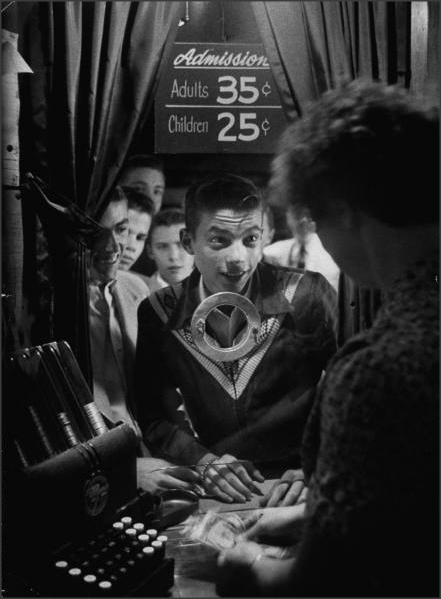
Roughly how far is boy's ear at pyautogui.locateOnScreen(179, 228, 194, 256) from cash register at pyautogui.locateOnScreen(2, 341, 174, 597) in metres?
0.58

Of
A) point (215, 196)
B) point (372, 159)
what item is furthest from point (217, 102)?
point (372, 159)

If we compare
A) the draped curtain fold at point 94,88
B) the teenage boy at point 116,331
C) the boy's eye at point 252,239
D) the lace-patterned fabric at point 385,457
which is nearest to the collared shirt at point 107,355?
the teenage boy at point 116,331

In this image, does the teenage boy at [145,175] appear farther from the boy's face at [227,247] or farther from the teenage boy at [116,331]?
the boy's face at [227,247]

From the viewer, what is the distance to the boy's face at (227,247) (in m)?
2.36

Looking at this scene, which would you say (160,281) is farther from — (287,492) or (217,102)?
(287,492)

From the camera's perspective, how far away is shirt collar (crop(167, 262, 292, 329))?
94.9 inches

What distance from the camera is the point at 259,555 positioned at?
1.40 metres

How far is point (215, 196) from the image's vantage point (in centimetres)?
235

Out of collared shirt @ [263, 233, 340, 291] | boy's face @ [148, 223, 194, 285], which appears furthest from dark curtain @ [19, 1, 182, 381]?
collared shirt @ [263, 233, 340, 291]

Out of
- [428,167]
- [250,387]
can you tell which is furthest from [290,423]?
[428,167]

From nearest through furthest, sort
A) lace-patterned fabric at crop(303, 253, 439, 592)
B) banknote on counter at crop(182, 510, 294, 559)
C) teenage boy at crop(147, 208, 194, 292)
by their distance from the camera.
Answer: lace-patterned fabric at crop(303, 253, 439, 592), banknote on counter at crop(182, 510, 294, 559), teenage boy at crop(147, 208, 194, 292)

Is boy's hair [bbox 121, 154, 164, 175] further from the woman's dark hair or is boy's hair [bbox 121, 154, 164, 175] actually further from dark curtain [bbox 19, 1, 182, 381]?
the woman's dark hair

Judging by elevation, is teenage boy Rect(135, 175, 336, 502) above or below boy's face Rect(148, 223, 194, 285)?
below

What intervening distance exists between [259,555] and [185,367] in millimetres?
1095
